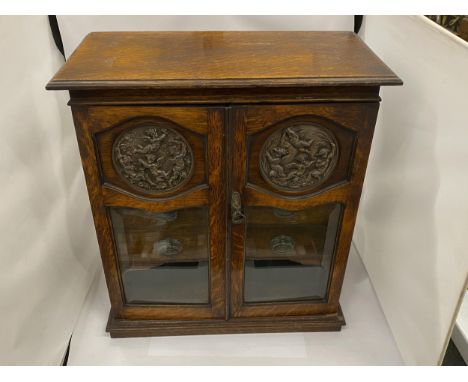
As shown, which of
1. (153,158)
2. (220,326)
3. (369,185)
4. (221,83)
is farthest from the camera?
(369,185)

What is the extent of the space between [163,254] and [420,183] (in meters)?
0.64

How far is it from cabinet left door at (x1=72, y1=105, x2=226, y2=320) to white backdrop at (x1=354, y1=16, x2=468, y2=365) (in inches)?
17.8

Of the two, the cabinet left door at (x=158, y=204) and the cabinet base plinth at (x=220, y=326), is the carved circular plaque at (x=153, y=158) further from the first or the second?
the cabinet base plinth at (x=220, y=326)

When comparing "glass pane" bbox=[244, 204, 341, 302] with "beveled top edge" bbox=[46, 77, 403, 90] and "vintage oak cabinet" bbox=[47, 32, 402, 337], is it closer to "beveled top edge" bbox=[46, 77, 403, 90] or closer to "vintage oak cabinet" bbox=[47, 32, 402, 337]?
"vintage oak cabinet" bbox=[47, 32, 402, 337]

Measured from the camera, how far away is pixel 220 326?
1.19 m

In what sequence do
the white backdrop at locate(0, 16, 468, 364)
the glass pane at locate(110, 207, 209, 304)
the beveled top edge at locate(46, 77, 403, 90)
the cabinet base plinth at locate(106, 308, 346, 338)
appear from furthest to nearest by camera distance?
the cabinet base plinth at locate(106, 308, 346, 338), the glass pane at locate(110, 207, 209, 304), the white backdrop at locate(0, 16, 468, 364), the beveled top edge at locate(46, 77, 403, 90)

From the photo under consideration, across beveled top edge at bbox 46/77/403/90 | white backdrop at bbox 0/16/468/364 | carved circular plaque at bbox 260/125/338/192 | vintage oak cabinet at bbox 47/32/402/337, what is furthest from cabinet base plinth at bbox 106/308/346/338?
beveled top edge at bbox 46/77/403/90

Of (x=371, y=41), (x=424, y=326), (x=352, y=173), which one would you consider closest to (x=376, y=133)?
(x=371, y=41)

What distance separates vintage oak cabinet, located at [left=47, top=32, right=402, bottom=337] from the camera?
0.82 meters

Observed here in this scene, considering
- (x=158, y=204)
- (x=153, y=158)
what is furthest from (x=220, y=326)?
(x=153, y=158)

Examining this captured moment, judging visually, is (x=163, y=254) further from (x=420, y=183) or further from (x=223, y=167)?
(x=420, y=183)

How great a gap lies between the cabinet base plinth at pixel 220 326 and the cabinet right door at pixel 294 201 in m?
0.02

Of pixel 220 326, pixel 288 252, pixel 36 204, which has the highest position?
pixel 36 204

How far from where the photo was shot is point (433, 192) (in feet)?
3.06
